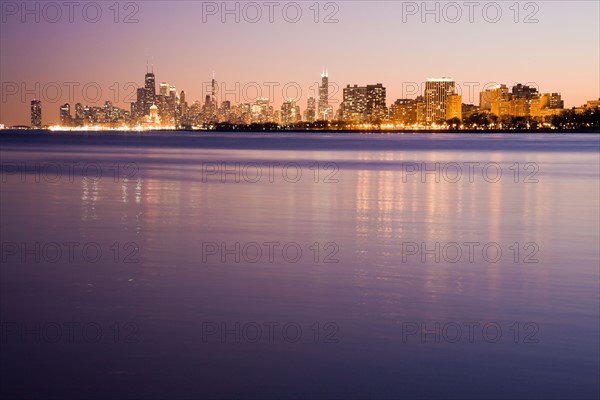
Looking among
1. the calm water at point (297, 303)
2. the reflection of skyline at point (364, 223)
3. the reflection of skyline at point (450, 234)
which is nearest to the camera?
the calm water at point (297, 303)

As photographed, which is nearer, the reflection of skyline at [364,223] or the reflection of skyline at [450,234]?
the reflection of skyline at [450,234]

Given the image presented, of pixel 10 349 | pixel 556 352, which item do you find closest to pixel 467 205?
pixel 556 352

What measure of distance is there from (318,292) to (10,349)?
13.0 feet

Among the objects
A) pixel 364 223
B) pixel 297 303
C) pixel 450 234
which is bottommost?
pixel 297 303

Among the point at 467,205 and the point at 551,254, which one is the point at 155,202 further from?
the point at 551,254

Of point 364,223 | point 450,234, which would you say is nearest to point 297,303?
point 450,234

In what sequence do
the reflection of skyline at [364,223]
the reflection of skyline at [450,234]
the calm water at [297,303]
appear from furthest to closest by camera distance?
the reflection of skyline at [364,223], the reflection of skyline at [450,234], the calm water at [297,303]

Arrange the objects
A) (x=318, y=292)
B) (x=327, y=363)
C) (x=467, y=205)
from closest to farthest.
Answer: (x=327, y=363) < (x=318, y=292) < (x=467, y=205)

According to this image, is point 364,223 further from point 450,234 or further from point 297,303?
point 297,303

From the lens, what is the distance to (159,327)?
877 centimetres

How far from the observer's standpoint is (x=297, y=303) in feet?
32.6

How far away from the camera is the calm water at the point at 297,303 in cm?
723

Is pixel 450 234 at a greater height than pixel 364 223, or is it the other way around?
pixel 364 223

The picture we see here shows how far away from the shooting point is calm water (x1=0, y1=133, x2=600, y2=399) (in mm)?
7227
